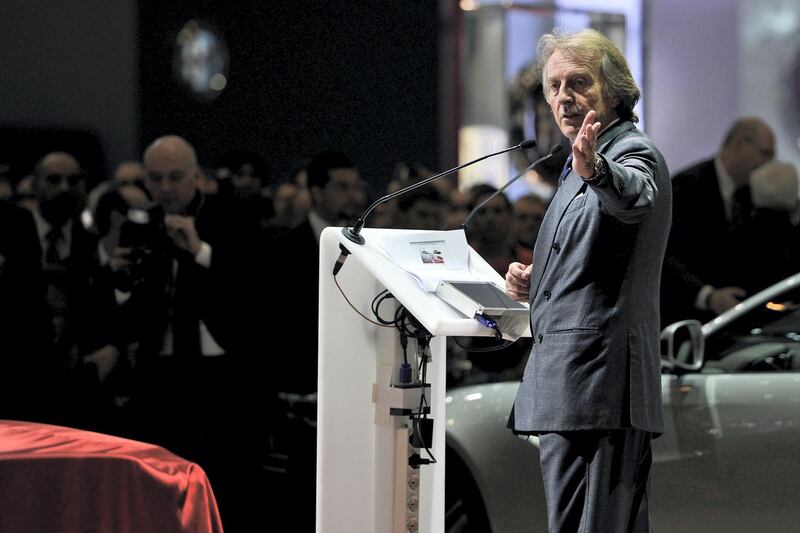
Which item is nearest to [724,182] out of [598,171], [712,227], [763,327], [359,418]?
[712,227]

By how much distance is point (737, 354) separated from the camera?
4492mm

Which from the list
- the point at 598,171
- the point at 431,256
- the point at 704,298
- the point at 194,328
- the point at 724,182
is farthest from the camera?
the point at 724,182

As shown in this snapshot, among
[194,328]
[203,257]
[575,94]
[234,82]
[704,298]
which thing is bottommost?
[194,328]

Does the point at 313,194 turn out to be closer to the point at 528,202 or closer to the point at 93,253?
the point at 93,253

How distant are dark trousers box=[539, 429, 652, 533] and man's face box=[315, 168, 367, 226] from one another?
2939 millimetres

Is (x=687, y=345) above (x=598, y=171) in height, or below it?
below

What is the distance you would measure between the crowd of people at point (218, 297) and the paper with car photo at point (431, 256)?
6.94ft

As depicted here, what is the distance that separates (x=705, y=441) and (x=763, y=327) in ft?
1.81

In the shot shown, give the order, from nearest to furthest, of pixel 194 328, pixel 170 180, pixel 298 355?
pixel 194 328 → pixel 298 355 → pixel 170 180

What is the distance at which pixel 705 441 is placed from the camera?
4.17 metres

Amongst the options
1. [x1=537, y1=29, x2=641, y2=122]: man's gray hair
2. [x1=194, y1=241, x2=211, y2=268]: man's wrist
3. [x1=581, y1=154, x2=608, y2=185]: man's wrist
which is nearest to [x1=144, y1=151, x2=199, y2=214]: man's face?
[x1=194, y1=241, x2=211, y2=268]: man's wrist

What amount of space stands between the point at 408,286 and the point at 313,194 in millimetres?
2819

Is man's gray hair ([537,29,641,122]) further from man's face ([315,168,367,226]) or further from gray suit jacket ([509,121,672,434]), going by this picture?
man's face ([315,168,367,226])

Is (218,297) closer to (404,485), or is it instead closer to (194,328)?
(194,328)
